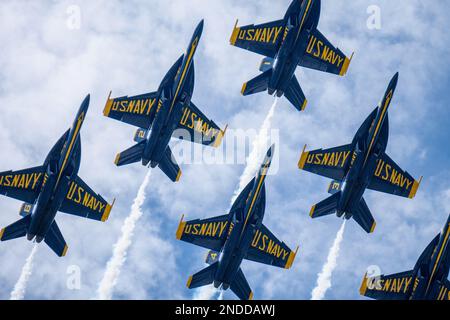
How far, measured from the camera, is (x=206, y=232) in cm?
7906

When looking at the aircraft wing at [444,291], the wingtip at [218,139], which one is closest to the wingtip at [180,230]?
the wingtip at [218,139]

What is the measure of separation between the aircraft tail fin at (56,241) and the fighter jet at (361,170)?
87.8 feet

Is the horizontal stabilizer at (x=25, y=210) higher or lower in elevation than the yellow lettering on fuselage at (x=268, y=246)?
lower

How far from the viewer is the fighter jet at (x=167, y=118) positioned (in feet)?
260

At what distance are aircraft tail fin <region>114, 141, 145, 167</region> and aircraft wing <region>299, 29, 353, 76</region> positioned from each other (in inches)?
849

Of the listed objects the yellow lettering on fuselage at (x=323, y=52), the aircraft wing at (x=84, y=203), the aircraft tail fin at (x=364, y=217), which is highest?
the yellow lettering on fuselage at (x=323, y=52)

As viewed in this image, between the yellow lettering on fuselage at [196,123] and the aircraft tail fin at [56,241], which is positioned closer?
the aircraft tail fin at [56,241]

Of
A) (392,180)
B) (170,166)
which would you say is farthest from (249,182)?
(392,180)

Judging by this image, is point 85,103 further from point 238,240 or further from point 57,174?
point 238,240

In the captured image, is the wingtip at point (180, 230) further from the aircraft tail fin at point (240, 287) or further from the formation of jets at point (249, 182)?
the aircraft tail fin at point (240, 287)

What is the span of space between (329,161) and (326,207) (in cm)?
501

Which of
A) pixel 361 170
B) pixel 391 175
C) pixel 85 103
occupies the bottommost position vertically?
pixel 85 103

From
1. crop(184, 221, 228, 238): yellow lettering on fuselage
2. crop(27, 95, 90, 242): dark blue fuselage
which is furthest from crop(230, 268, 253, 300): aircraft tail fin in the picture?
crop(27, 95, 90, 242): dark blue fuselage
